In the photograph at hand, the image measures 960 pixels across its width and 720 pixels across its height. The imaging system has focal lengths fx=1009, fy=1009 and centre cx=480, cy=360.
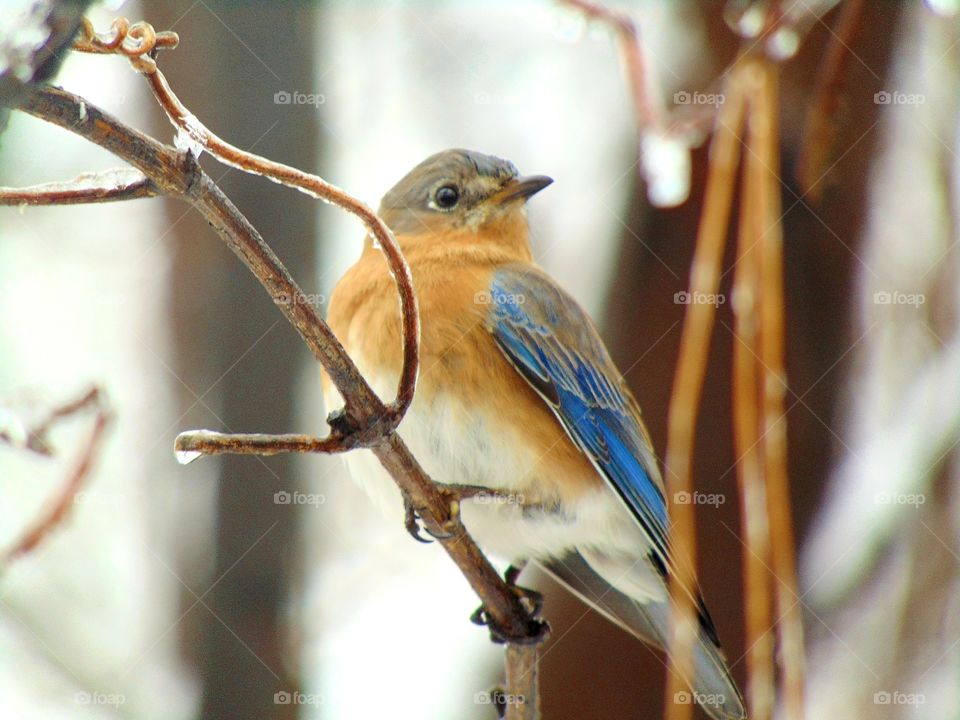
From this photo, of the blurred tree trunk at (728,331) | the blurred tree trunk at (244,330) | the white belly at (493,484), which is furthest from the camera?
the blurred tree trunk at (244,330)

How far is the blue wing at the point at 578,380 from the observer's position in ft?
8.47

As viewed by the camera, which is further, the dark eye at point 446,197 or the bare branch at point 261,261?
the dark eye at point 446,197

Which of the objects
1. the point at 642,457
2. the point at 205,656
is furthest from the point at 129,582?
the point at 642,457

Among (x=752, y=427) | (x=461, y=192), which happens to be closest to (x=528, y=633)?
(x=752, y=427)

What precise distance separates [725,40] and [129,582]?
2.69m

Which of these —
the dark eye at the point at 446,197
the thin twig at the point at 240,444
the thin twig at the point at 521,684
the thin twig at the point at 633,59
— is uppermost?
the thin twig at the point at 633,59

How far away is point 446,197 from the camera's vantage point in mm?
2988

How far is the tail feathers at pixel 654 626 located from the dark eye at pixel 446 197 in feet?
3.51

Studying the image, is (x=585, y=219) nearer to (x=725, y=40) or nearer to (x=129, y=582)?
(x=725, y=40)

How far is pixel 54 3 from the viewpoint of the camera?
1.03 metres

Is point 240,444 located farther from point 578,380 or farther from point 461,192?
point 461,192

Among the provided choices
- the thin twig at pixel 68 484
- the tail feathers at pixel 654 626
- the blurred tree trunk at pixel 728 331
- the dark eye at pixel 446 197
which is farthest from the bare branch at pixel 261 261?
the blurred tree trunk at pixel 728 331

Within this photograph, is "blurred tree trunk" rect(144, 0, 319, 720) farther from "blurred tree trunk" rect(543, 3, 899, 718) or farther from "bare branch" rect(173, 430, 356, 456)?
"bare branch" rect(173, 430, 356, 456)

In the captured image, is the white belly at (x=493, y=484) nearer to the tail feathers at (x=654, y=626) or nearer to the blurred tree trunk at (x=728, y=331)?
the tail feathers at (x=654, y=626)
